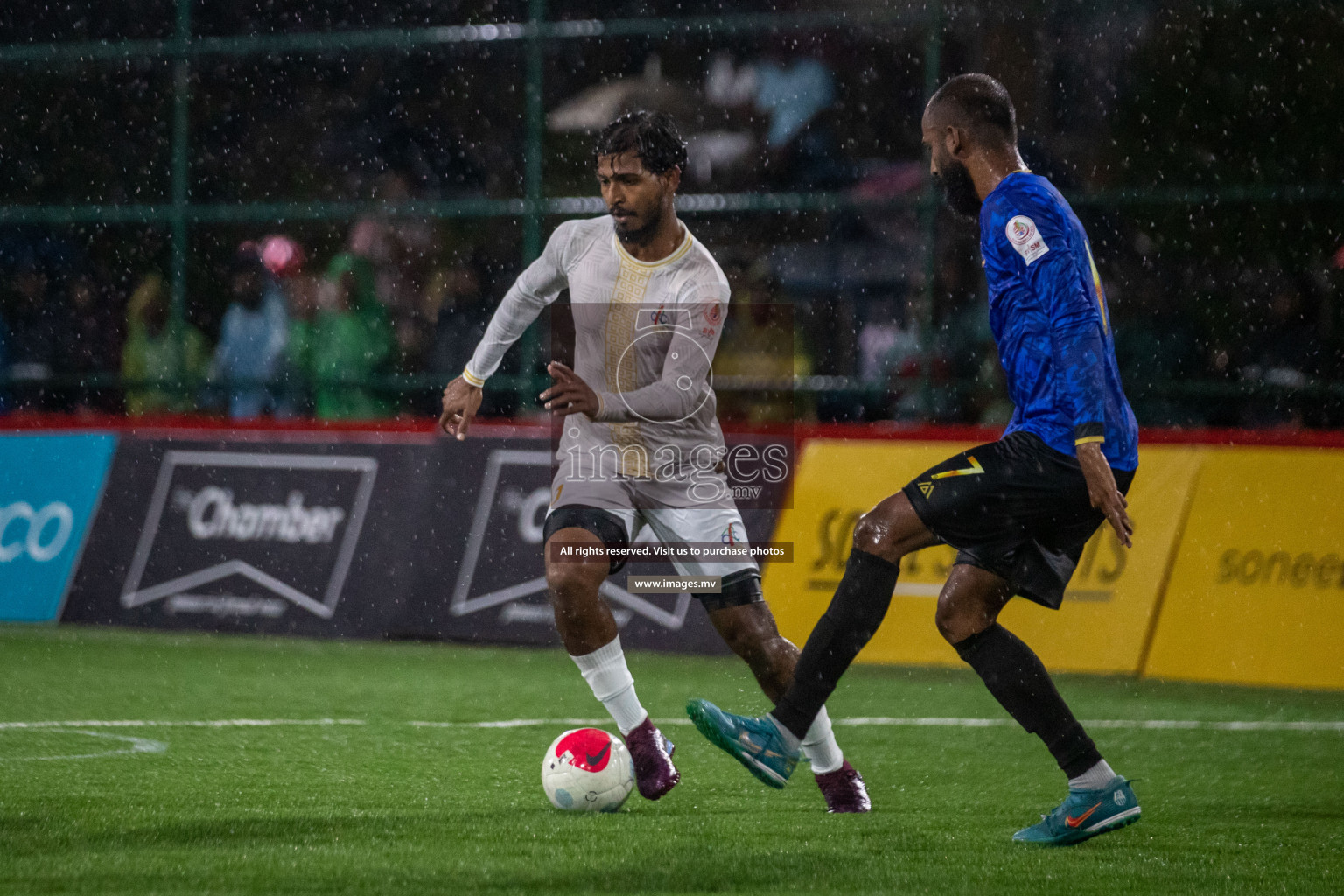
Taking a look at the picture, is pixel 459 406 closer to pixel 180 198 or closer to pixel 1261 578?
pixel 1261 578

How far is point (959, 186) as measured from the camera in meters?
5.21

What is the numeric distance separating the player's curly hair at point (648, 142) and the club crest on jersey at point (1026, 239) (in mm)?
1215

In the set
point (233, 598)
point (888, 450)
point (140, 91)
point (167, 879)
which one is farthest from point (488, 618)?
point (140, 91)

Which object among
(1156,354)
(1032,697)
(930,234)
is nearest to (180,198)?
(930,234)

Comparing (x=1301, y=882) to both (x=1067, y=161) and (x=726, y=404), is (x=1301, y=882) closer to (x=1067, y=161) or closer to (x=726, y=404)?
(x=726, y=404)

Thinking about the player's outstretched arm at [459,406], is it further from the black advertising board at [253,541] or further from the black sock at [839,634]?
the black advertising board at [253,541]

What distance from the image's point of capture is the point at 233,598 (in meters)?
10.9

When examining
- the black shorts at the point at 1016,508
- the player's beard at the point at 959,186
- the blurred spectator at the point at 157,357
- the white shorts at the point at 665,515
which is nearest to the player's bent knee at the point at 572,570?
the white shorts at the point at 665,515

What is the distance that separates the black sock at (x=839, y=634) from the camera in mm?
5016

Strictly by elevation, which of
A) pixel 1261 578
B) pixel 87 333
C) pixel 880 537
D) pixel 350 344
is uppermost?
pixel 880 537

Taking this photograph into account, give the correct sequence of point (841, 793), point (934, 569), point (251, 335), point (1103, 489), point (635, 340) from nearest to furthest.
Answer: point (1103, 489) < point (841, 793) < point (635, 340) < point (934, 569) < point (251, 335)

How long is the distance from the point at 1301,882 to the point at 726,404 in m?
7.60

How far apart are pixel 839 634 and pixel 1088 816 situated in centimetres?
82

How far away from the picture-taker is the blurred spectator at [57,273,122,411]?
1438cm
